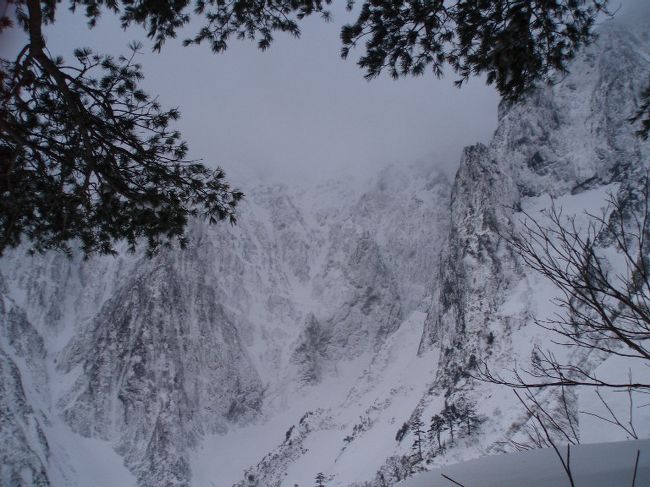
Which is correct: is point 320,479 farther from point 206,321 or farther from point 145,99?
point 145,99

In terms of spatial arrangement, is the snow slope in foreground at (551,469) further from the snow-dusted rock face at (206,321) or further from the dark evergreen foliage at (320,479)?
the snow-dusted rock face at (206,321)

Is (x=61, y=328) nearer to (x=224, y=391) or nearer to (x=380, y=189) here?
(x=224, y=391)

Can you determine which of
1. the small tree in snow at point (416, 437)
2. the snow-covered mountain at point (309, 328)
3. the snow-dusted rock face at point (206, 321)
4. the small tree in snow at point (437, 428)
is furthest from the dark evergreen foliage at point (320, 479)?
the snow-dusted rock face at point (206, 321)

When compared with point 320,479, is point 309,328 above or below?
above

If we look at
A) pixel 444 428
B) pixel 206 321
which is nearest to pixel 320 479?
pixel 444 428

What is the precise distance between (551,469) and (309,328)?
12082 centimetres

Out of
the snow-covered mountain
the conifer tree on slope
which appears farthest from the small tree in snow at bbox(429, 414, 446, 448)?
the conifer tree on slope

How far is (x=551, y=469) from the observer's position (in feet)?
10.3

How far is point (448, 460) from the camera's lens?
49781 mm

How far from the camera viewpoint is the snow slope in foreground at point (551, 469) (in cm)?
290

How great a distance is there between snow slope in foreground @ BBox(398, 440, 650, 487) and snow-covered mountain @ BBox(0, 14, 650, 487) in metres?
45.8

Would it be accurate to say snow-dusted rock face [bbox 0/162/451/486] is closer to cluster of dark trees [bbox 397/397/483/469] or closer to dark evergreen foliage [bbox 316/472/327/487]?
dark evergreen foliage [bbox 316/472/327/487]

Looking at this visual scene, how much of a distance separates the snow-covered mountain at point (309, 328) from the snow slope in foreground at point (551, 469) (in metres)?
45.8

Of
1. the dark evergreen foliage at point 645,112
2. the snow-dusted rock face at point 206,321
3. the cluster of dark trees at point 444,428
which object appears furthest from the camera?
the snow-dusted rock face at point 206,321
